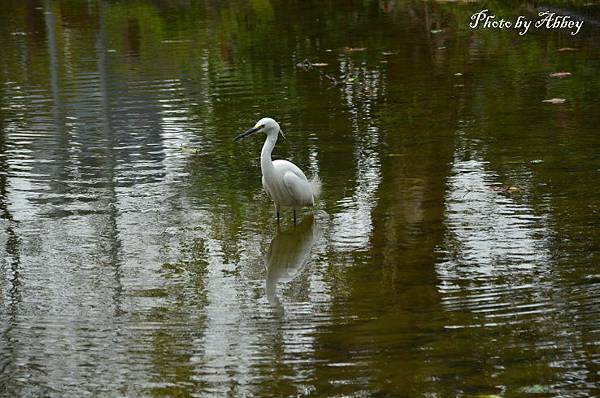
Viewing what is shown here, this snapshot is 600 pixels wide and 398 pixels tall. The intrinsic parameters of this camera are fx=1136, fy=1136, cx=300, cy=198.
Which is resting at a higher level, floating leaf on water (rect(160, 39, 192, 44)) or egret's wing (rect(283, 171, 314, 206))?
floating leaf on water (rect(160, 39, 192, 44))

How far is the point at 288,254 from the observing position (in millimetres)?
8352

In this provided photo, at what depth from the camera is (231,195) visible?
9.68 m

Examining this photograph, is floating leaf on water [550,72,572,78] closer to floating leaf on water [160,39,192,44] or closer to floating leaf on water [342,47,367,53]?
floating leaf on water [342,47,367,53]

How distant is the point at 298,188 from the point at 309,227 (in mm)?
342

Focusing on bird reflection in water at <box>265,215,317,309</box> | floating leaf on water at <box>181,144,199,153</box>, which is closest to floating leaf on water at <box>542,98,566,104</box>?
floating leaf on water at <box>181,144,199,153</box>

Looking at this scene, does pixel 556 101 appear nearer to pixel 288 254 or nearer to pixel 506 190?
pixel 506 190

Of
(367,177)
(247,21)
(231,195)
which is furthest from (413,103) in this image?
(247,21)

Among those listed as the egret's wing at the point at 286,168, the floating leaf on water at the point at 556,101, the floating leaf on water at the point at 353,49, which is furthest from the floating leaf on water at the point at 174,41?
the egret's wing at the point at 286,168

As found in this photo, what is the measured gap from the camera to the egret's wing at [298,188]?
8.78 metres

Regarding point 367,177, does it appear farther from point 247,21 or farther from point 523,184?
point 247,21

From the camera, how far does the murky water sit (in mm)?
6145

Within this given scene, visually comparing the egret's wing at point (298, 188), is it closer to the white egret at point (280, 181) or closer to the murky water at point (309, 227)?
the white egret at point (280, 181)

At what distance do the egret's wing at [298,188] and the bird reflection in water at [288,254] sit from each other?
203mm

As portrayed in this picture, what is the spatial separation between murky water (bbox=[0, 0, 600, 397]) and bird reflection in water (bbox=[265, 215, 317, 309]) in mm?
25
